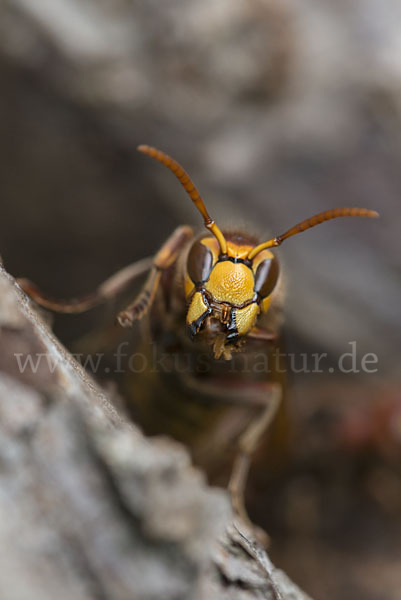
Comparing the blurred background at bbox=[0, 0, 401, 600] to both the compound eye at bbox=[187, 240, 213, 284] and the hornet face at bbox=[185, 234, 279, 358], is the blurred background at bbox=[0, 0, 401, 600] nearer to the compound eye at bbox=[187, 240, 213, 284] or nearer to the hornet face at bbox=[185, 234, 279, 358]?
the hornet face at bbox=[185, 234, 279, 358]

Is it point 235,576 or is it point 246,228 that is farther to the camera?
point 246,228

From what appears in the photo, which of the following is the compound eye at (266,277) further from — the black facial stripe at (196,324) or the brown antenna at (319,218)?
the black facial stripe at (196,324)

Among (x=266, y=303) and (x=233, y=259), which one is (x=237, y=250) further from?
(x=266, y=303)

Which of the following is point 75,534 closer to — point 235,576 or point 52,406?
point 52,406

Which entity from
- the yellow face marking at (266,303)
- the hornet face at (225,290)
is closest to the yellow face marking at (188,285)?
the hornet face at (225,290)

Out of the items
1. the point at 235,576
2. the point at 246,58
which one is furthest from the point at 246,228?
the point at 235,576

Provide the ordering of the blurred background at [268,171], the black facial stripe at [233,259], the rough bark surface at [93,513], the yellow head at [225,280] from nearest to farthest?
the rough bark surface at [93,513], the yellow head at [225,280], the black facial stripe at [233,259], the blurred background at [268,171]

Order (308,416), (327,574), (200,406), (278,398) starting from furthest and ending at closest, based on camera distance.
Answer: (308,416) < (327,574) < (200,406) < (278,398)
